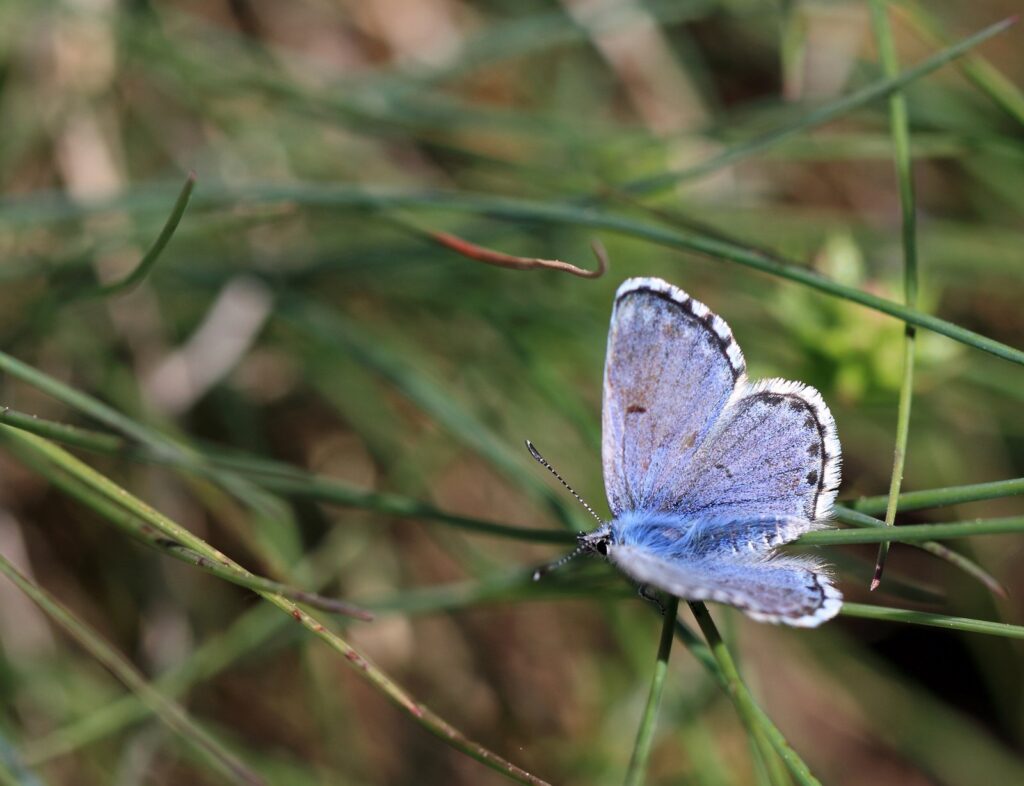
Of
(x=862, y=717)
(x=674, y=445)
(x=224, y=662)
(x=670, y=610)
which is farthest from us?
(x=862, y=717)

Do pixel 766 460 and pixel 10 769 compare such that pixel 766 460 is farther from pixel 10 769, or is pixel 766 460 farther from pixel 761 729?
pixel 10 769

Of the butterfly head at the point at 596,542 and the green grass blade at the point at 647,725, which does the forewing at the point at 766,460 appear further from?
the green grass blade at the point at 647,725

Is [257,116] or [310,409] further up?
[257,116]

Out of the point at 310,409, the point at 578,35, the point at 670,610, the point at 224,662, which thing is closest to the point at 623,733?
the point at 224,662

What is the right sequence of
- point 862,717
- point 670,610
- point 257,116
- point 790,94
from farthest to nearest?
point 257,116 < point 862,717 < point 790,94 < point 670,610

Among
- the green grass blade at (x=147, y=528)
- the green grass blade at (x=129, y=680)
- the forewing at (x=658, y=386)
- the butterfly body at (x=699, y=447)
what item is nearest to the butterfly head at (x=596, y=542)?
the butterfly body at (x=699, y=447)

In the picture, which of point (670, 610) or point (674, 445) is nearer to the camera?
point (670, 610)

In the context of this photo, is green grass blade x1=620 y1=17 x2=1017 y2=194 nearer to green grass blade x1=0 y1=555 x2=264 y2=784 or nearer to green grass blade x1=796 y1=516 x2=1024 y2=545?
green grass blade x1=796 y1=516 x2=1024 y2=545

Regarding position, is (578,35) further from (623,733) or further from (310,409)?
(623,733)
